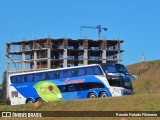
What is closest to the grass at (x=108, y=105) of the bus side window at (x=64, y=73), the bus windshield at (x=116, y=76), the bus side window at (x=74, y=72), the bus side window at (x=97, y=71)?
the bus windshield at (x=116, y=76)

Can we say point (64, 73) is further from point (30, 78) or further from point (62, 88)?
point (30, 78)

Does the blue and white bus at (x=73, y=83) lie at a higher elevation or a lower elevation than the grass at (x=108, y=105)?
higher

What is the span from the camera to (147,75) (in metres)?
142

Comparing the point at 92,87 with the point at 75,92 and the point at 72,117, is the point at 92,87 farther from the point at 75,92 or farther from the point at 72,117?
the point at 72,117

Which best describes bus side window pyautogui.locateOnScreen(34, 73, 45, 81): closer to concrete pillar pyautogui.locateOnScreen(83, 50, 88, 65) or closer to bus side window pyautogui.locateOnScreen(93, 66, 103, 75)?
bus side window pyautogui.locateOnScreen(93, 66, 103, 75)

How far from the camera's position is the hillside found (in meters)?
128

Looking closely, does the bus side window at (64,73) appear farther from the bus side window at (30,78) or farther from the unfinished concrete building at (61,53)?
the unfinished concrete building at (61,53)

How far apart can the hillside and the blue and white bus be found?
72.7m

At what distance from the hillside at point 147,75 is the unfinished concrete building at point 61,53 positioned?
10.6 metres

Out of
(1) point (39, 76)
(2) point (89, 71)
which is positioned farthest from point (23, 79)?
(2) point (89, 71)

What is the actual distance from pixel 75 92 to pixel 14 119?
20084 mm

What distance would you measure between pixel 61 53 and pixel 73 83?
281 feet

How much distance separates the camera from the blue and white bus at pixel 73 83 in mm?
46344

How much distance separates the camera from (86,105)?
33.2 meters
